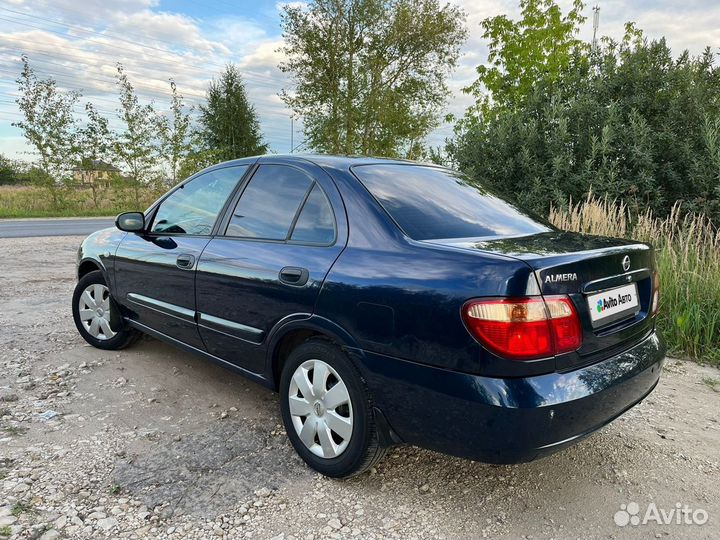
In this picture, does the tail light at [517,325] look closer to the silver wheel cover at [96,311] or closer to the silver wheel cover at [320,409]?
the silver wheel cover at [320,409]

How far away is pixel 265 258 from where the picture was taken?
110 inches

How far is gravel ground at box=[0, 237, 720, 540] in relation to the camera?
220cm

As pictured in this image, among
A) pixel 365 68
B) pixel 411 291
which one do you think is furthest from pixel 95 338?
pixel 365 68

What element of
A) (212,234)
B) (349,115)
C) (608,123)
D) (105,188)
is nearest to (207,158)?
(105,188)

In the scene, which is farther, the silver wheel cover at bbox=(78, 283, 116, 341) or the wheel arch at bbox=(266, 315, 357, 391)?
the silver wheel cover at bbox=(78, 283, 116, 341)

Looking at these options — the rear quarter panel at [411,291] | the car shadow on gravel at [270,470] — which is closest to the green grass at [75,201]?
the car shadow on gravel at [270,470]

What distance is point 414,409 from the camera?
7.00 ft

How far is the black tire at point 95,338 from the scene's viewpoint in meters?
4.27

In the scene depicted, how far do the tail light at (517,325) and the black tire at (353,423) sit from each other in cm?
64

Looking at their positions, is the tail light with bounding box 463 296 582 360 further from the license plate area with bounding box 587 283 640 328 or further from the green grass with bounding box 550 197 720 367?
the green grass with bounding box 550 197 720 367

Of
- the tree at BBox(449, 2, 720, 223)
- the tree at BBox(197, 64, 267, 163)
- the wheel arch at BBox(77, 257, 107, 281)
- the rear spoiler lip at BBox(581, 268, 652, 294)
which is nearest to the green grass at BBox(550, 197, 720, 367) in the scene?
the tree at BBox(449, 2, 720, 223)

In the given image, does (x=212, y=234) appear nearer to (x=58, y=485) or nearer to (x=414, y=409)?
(x=58, y=485)

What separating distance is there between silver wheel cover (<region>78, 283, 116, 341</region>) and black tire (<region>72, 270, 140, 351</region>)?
21 millimetres

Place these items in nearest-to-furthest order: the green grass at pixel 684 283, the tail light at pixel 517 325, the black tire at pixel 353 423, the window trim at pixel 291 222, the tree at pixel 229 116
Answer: the tail light at pixel 517 325
the black tire at pixel 353 423
the window trim at pixel 291 222
the green grass at pixel 684 283
the tree at pixel 229 116
